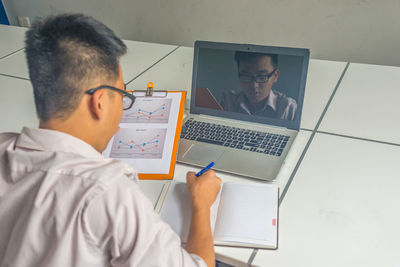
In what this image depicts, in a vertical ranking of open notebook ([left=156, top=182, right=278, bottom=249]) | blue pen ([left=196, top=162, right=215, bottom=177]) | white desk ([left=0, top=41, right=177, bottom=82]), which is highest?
white desk ([left=0, top=41, right=177, bottom=82])

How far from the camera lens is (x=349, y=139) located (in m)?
1.19

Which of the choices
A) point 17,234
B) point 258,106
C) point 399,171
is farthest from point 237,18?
point 17,234

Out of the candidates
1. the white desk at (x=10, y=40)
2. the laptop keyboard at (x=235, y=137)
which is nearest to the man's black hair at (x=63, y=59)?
the laptop keyboard at (x=235, y=137)

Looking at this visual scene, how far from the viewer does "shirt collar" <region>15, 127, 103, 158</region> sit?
681 mm

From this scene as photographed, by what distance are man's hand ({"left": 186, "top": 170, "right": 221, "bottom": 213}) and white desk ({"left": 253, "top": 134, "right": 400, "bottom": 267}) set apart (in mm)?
177

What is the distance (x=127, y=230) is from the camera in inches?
24.8

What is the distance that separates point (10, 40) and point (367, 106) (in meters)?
1.90

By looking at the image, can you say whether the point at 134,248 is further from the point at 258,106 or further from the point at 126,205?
the point at 258,106

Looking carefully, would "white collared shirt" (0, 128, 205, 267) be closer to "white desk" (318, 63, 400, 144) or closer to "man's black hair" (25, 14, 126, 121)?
"man's black hair" (25, 14, 126, 121)

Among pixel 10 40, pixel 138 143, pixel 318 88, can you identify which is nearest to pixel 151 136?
pixel 138 143

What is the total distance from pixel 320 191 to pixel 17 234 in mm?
738

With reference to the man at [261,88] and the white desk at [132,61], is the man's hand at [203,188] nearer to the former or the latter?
the man at [261,88]

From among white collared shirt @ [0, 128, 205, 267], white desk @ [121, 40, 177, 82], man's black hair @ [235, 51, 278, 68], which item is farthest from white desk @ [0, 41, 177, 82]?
white collared shirt @ [0, 128, 205, 267]

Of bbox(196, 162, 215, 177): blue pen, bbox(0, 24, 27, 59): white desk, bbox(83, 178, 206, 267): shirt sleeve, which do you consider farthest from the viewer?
bbox(0, 24, 27, 59): white desk
